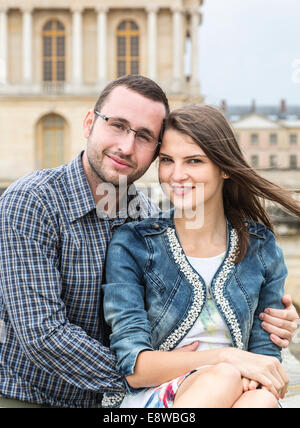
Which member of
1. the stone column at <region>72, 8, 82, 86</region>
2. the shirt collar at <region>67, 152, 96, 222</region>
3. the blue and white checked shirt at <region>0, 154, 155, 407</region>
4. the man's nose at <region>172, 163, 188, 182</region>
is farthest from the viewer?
the stone column at <region>72, 8, 82, 86</region>

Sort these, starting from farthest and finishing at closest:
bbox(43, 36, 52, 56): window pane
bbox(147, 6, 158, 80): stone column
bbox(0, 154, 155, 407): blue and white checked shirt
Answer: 1. bbox(43, 36, 52, 56): window pane
2. bbox(147, 6, 158, 80): stone column
3. bbox(0, 154, 155, 407): blue and white checked shirt

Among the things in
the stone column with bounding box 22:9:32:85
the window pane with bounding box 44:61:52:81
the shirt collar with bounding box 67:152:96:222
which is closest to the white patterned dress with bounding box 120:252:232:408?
the shirt collar with bounding box 67:152:96:222

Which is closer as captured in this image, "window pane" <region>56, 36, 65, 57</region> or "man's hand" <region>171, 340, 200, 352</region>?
"man's hand" <region>171, 340, 200, 352</region>

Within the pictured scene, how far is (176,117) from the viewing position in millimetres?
2377

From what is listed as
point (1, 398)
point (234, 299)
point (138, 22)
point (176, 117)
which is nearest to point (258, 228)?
point (234, 299)

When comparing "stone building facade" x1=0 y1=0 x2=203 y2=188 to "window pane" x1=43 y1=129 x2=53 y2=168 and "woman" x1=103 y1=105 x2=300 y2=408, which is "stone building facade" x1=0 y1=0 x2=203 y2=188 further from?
"woman" x1=103 y1=105 x2=300 y2=408

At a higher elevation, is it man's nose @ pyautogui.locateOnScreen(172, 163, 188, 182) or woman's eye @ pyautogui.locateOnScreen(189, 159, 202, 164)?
woman's eye @ pyautogui.locateOnScreen(189, 159, 202, 164)

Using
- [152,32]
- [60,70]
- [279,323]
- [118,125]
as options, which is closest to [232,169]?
[118,125]

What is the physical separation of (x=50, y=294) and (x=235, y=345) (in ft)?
2.39

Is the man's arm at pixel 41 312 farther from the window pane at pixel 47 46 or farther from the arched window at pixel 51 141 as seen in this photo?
the window pane at pixel 47 46

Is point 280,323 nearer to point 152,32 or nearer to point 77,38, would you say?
point 152,32

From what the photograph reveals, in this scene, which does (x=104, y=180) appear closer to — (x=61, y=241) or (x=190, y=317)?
(x=61, y=241)

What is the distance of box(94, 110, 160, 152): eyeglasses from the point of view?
8.27 ft

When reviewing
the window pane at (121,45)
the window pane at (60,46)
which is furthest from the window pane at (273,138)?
the window pane at (60,46)
